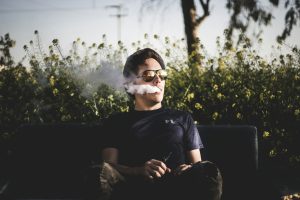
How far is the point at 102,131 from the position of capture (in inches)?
120

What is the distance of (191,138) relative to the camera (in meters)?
2.93

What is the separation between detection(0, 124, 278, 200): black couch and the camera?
307 cm

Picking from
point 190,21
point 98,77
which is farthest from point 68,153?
point 190,21

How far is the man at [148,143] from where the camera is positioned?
99.0 inches

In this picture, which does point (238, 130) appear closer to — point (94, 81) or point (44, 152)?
point (44, 152)

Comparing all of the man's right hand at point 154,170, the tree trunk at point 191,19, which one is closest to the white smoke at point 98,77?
the man's right hand at point 154,170

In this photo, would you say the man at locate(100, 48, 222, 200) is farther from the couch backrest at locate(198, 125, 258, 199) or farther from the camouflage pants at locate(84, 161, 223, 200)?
the couch backrest at locate(198, 125, 258, 199)

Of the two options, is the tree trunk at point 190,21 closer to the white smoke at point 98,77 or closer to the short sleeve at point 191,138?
the white smoke at point 98,77

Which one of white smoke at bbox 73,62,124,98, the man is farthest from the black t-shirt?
white smoke at bbox 73,62,124,98

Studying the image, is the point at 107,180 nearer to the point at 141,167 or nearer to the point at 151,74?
the point at 141,167

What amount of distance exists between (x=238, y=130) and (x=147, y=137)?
79 cm

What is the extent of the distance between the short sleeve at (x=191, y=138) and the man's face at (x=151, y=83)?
0.32 metres

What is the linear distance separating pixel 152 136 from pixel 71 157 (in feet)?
2.65

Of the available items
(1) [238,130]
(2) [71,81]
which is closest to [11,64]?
(2) [71,81]
